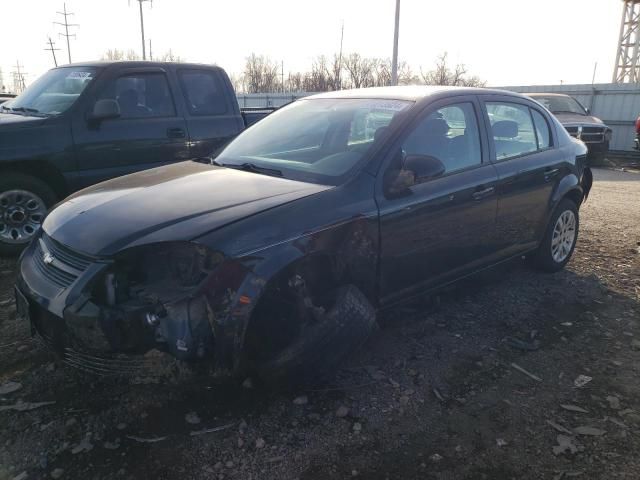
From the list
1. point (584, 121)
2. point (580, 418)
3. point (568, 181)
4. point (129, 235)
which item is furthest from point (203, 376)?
point (584, 121)

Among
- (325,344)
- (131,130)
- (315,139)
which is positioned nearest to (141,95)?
(131,130)

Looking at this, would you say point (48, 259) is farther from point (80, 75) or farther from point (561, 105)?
point (561, 105)

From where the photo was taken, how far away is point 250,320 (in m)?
2.64

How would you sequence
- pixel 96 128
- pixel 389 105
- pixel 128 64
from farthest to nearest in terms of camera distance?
pixel 128 64, pixel 96 128, pixel 389 105

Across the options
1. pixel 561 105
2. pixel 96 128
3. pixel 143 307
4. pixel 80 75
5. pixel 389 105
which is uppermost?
pixel 80 75

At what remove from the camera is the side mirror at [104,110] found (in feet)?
17.2

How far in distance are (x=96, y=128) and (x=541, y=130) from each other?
14.8 ft

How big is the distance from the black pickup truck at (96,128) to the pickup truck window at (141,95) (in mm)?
11

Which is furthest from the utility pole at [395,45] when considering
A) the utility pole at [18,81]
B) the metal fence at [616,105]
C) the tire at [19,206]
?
the utility pole at [18,81]

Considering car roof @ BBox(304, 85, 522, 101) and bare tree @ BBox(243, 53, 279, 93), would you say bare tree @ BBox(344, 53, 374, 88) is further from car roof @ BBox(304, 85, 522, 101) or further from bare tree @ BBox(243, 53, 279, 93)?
car roof @ BBox(304, 85, 522, 101)

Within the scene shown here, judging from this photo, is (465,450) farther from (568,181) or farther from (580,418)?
(568,181)

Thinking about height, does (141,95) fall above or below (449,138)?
above

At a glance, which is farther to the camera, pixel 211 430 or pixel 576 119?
pixel 576 119

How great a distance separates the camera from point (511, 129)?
4.47 meters
